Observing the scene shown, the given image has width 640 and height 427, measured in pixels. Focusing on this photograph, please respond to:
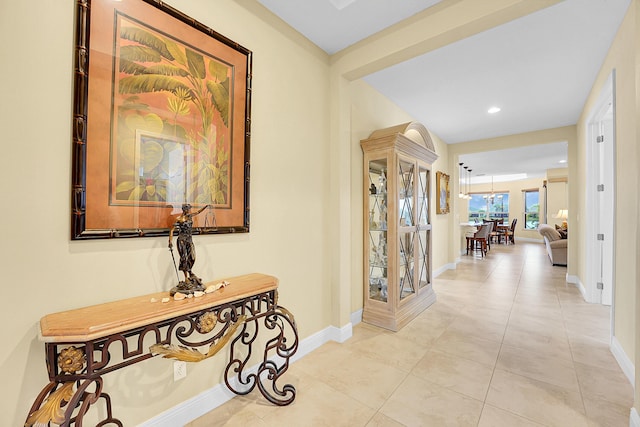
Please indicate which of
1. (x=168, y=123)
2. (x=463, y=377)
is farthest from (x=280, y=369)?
(x=168, y=123)

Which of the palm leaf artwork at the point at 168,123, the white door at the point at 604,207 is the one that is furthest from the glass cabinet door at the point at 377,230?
the white door at the point at 604,207

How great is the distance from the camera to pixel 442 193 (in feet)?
17.2

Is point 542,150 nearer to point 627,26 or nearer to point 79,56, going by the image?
point 627,26

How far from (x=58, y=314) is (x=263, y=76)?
179cm

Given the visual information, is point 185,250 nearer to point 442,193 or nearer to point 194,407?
point 194,407

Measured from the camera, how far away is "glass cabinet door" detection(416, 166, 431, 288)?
132 inches

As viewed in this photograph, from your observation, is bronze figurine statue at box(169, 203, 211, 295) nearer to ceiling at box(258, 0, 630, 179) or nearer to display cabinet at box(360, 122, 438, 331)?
ceiling at box(258, 0, 630, 179)

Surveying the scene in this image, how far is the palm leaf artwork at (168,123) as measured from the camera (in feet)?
4.34

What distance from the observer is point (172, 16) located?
4.92 feet

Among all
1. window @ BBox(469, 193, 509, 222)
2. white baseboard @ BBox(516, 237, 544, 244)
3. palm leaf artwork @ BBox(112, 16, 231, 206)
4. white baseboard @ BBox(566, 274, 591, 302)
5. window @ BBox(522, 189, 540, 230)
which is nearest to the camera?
palm leaf artwork @ BBox(112, 16, 231, 206)

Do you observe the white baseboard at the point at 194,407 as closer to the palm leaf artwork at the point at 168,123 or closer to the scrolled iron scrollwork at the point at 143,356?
the scrolled iron scrollwork at the point at 143,356

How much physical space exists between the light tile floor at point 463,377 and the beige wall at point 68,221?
600 millimetres

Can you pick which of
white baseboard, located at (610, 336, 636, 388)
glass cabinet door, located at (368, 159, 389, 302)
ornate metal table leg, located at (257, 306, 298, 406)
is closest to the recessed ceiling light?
glass cabinet door, located at (368, 159, 389, 302)

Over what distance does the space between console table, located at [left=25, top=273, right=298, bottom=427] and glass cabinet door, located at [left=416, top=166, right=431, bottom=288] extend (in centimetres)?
219
